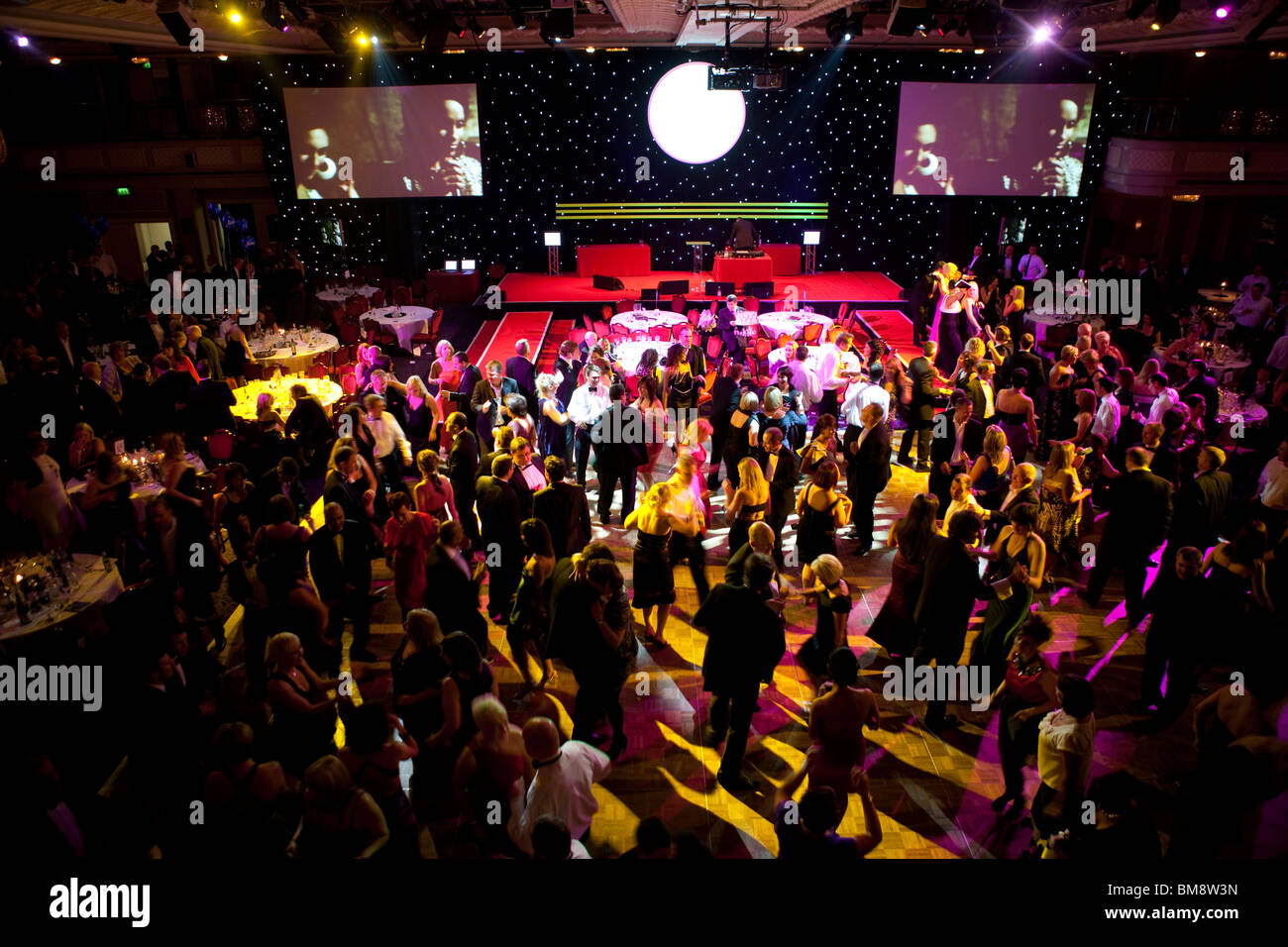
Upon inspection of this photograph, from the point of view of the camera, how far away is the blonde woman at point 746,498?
511cm

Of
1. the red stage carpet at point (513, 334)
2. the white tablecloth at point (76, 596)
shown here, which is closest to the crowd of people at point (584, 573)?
the white tablecloth at point (76, 596)

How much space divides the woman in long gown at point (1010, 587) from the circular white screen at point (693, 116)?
11893 mm

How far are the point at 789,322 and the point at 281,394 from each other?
608cm

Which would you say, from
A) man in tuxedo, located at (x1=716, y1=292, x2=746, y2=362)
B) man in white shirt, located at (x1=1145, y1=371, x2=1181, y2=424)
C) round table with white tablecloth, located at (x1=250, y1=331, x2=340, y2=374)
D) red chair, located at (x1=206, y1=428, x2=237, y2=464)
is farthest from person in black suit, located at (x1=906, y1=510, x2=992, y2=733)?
round table with white tablecloth, located at (x1=250, y1=331, x2=340, y2=374)

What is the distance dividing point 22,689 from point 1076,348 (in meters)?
8.16

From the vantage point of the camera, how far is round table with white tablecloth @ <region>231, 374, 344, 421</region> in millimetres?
7207

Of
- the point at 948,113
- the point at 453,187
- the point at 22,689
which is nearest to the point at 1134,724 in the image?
the point at 22,689

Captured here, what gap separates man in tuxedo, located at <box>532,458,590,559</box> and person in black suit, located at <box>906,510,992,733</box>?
1982 mm

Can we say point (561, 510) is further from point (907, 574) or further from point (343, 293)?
point (343, 293)

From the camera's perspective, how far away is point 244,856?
2918 mm

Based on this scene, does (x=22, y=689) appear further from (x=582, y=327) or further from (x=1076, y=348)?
(x=582, y=327)

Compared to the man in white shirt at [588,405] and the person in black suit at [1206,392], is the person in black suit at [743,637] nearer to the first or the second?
the man in white shirt at [588,405]

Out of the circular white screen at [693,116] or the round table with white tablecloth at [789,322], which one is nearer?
the round table with white tablecloth at [789,322]
